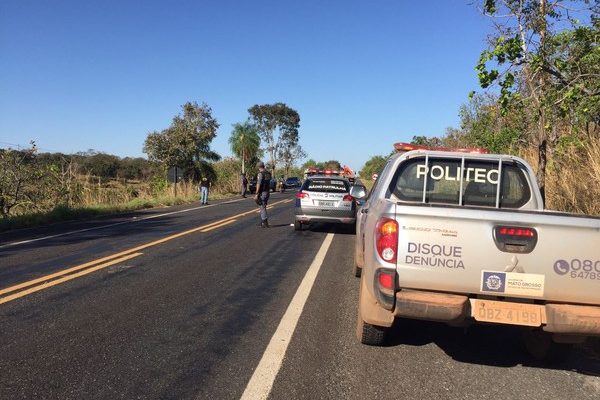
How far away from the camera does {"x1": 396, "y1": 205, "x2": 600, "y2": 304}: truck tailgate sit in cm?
377

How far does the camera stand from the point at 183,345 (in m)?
4.71

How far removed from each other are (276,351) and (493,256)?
2090 millimetres

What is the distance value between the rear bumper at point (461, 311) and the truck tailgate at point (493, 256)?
0.06 metres

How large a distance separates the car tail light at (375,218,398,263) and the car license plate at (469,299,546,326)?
78 cm

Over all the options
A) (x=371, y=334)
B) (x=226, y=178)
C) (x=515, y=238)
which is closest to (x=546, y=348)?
(x=515, y=238)

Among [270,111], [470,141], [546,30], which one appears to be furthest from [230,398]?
[270,111]

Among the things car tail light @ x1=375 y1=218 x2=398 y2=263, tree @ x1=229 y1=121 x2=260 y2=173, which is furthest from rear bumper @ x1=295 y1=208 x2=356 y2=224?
tree @ x1=229 y1=121 x2=260 y2=173

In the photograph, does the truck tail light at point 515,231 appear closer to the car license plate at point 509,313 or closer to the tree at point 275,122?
the car license plate at point 509,313

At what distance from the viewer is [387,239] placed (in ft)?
13.2

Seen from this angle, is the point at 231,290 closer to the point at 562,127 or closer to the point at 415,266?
the point at 415,266

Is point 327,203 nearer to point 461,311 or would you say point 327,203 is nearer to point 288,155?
point 461,311

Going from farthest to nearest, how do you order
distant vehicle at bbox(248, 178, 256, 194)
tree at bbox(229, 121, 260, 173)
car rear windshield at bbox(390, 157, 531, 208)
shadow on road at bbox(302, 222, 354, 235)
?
tree at bbox(229, 121, 260, 173)
distant vehicle at bbox(248, 178, 256, 194)
shadow on road at bbox(302, 222, 354, 235)
car rear windshield at bbox(390, 157, 531, 208)

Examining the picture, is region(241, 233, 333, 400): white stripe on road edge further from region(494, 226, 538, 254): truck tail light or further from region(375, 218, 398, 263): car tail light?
region(494, 226, 538, 254): truck tail light

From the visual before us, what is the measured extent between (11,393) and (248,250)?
665cm
